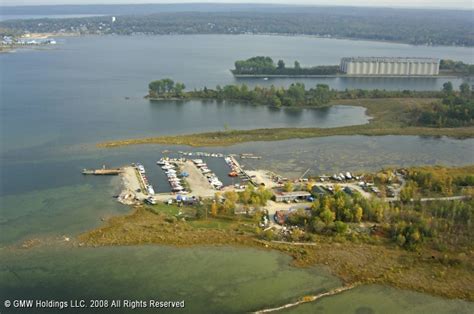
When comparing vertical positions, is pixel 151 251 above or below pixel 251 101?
below

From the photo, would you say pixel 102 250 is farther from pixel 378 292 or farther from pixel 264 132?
pixel 264 132

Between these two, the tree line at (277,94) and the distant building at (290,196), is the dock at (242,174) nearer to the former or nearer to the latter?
the distant building at (290,196)

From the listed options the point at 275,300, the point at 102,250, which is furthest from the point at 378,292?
the point at 102,250

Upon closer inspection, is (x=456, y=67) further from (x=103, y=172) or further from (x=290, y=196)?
(x=103, y=172)

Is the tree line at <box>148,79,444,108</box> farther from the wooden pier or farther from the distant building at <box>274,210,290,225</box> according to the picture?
the distant building at <box>274,210,290,225</box>

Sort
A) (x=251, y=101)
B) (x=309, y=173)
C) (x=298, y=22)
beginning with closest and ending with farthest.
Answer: (x=309, y=173), (x=251, y=101), (x=298, y=22)

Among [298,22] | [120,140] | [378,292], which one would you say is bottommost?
[378,292]

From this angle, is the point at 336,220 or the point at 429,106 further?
the point at 429,106
